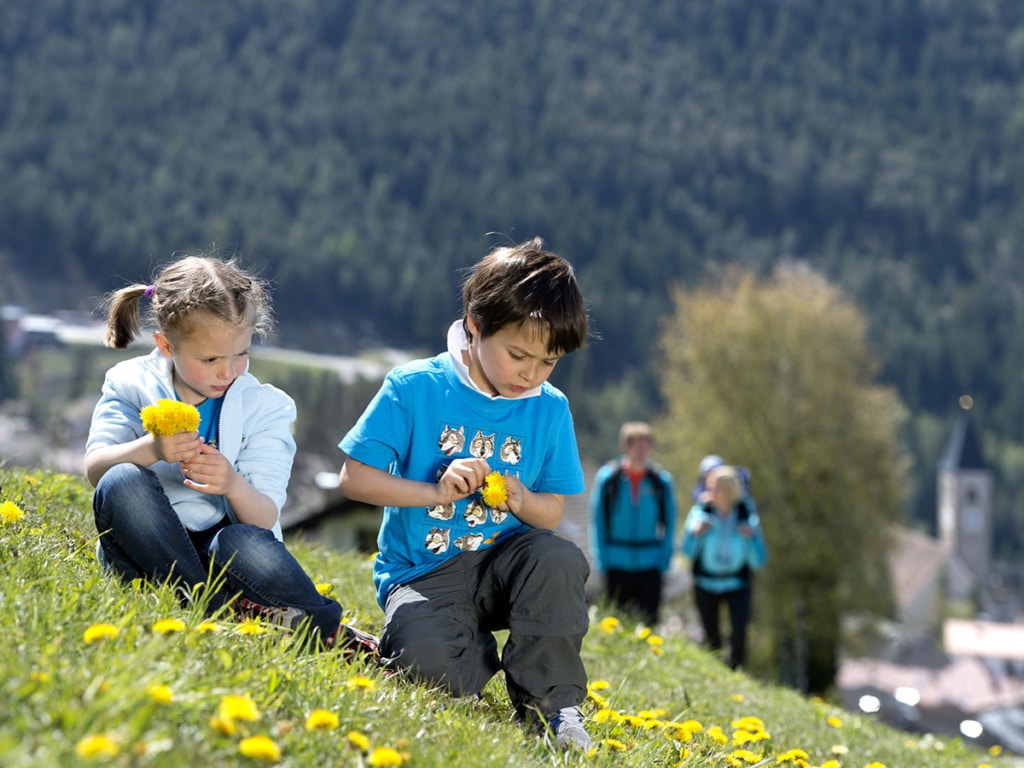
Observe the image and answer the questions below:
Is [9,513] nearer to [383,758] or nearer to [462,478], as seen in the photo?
[462,478]

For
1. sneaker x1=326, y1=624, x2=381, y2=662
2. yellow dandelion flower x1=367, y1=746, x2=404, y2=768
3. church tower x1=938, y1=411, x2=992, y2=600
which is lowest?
church tower x1=938, y1=411, x2=992, y2=600

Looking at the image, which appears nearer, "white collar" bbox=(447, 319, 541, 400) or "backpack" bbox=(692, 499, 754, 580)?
"white collar" bbox=(447, 319, 541, 400)

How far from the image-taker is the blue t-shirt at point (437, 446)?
12.0ft

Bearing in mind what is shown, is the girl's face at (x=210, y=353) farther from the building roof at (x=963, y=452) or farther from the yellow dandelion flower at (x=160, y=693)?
the building roof at (x=963, y=452)

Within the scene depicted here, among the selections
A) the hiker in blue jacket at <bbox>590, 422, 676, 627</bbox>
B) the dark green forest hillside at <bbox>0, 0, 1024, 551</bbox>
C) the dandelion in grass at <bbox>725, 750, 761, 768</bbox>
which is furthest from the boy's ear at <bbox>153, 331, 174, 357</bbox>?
the dark green forest hillside at <bbox>0, 0, 1024, 551</bbox>

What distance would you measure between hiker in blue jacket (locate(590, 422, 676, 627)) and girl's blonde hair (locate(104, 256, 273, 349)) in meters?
5.97

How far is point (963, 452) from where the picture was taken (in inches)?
5330

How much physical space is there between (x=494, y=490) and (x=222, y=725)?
1.41 m

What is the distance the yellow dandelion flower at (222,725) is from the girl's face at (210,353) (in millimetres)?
1480

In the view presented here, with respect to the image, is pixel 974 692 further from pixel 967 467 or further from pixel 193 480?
pixel 967 467

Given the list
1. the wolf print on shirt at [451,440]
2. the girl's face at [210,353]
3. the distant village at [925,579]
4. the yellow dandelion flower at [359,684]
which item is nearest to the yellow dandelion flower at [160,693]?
the yellow dandelion flower at [359,684]

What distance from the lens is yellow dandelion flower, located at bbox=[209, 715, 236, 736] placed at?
2.06m

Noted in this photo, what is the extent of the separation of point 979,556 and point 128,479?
149 metres

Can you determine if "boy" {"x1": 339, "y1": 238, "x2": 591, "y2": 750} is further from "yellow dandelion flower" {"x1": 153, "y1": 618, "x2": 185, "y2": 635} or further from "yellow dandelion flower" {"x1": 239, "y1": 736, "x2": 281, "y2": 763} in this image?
"yellow dandelion flower" {"x1": 239, "y1": 736, "x2": 281, "y2": 763}
